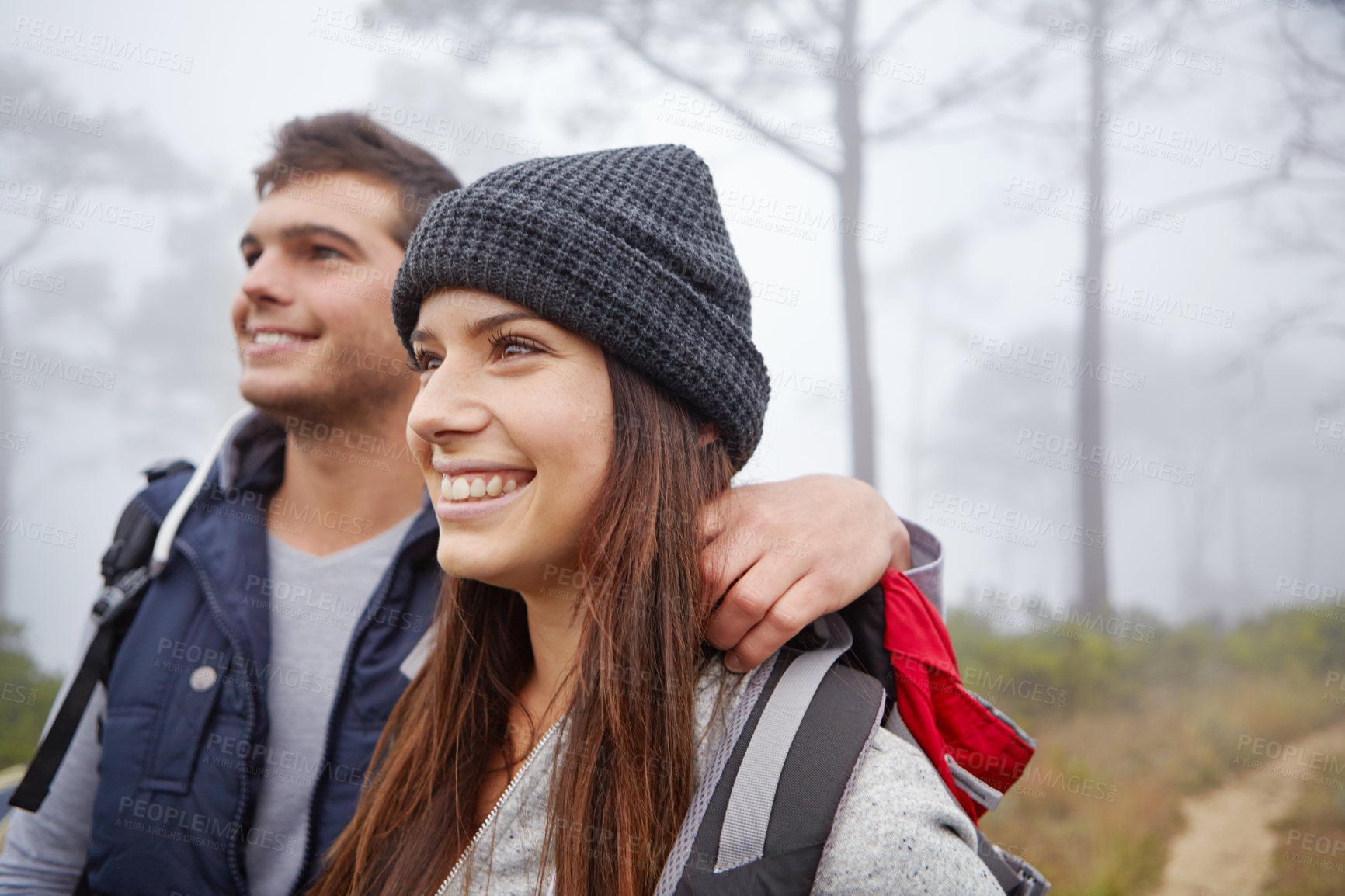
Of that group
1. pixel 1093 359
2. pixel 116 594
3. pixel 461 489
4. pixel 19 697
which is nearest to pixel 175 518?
pixel 116 594

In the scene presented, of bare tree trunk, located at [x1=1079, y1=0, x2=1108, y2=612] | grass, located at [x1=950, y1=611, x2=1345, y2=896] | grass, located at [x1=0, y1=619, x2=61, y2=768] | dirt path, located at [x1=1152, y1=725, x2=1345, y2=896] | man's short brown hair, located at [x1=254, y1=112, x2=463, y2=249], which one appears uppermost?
man's short brown hair, located at [x1=254, y1=112, x2=463, y2=249]

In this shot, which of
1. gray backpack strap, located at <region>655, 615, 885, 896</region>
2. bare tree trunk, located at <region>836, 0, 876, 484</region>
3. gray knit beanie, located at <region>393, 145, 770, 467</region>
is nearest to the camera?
gray backpack strap, located at <region>655, 615, 885, 896</region>

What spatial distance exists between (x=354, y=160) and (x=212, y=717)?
1.89 meters

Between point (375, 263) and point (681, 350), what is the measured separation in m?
1.51

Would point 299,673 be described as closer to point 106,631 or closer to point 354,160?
point 106,631

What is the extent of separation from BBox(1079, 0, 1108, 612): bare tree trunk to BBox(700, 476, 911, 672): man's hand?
4782mm

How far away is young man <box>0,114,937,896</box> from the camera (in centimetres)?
210

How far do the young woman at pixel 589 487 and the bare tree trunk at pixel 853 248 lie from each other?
410 centimetres

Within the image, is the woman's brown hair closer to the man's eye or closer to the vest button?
the man's eye

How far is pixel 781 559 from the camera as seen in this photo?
147 centimetres

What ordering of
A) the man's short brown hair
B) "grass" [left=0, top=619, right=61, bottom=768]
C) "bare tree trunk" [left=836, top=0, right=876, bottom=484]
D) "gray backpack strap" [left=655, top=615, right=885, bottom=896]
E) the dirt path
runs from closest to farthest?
"gray backpack strap" [left=655, top=615, right=885, bottom=896] < the man's short brown hair < the dirt path < "grass" [left=0, top=619, right=61, bottom=768] < "bare tree trunk" [left=836, top=0, right=876, bottom=484]

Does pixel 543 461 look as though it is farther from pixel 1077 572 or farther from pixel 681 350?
pixel 1077 572

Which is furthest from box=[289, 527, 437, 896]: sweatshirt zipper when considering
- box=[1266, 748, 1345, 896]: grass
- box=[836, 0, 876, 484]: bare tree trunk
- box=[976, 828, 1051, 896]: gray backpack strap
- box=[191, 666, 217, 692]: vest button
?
box=[1266, 748, 1345, 896]: grass

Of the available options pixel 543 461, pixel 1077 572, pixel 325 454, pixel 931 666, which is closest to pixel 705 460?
pixel 543 461
